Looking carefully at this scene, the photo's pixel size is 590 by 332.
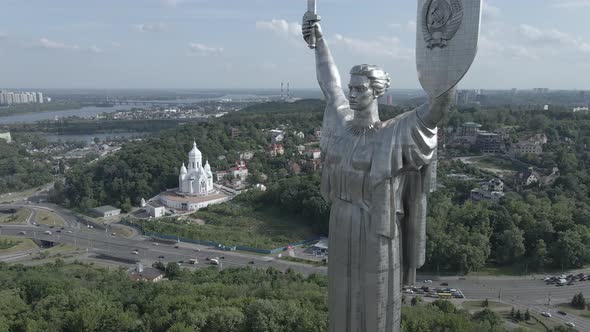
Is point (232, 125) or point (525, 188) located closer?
point (525, 188)

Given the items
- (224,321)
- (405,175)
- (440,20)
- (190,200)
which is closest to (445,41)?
(440,20)

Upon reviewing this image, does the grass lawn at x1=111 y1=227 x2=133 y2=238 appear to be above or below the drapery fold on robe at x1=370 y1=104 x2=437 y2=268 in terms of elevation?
below

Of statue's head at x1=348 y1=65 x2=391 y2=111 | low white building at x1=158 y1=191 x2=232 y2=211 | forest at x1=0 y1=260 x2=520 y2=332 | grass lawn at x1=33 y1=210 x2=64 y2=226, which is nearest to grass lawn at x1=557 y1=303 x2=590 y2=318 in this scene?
forest at x1=0 y1=260 x2=520 y2=332

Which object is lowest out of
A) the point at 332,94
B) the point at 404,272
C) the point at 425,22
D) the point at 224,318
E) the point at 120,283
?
the point at 120,283

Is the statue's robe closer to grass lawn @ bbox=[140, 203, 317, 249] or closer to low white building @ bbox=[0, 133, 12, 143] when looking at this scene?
grass lawn @ bbox=[140, 203, 317, 249]

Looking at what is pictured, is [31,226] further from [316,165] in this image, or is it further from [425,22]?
[425,22]

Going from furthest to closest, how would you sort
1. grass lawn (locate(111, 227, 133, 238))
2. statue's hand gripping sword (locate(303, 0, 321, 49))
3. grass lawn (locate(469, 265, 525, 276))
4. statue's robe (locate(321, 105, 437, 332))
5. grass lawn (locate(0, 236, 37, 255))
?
grass lawn (locate(111, 227, 133, 238))
grass lawn (locate(0, 236, 37, 255))
grass lawn (locate(469, 265, 525, 276))
statue's hand gripping sword (locate(303, 0, 321, 49))
statue's robe (locate(321, 105, 437, 332))

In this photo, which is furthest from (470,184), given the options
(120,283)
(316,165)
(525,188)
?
(120,283)
